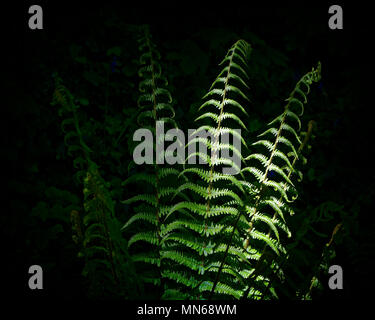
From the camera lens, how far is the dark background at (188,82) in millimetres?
2059

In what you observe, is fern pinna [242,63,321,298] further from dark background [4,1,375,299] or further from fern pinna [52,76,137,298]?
dark background [4,1,375,299]

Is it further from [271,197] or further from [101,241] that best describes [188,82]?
[101,241]

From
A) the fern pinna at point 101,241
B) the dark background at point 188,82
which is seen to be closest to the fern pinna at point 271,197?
the fern pinna at point 101,241

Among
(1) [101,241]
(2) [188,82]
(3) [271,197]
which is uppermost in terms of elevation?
(2) [188,82]

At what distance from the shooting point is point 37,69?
2.19 metres

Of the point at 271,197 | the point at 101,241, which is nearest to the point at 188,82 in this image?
the point at 271,197

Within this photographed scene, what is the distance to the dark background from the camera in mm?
2059

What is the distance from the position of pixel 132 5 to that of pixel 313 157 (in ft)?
5.94

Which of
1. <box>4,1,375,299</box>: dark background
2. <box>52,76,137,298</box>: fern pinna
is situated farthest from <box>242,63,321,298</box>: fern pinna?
<box>4,1,375,299</box>: dark background

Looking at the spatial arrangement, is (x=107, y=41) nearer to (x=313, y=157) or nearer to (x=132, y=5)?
(x=132, y=5)

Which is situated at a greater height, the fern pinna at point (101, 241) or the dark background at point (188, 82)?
the dark background at point (188, 82)

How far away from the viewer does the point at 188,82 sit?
7.77 feet

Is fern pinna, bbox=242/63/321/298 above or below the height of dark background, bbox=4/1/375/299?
below

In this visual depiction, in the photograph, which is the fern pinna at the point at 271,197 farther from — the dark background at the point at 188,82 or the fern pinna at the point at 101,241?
the dark background at the point at 188,82
